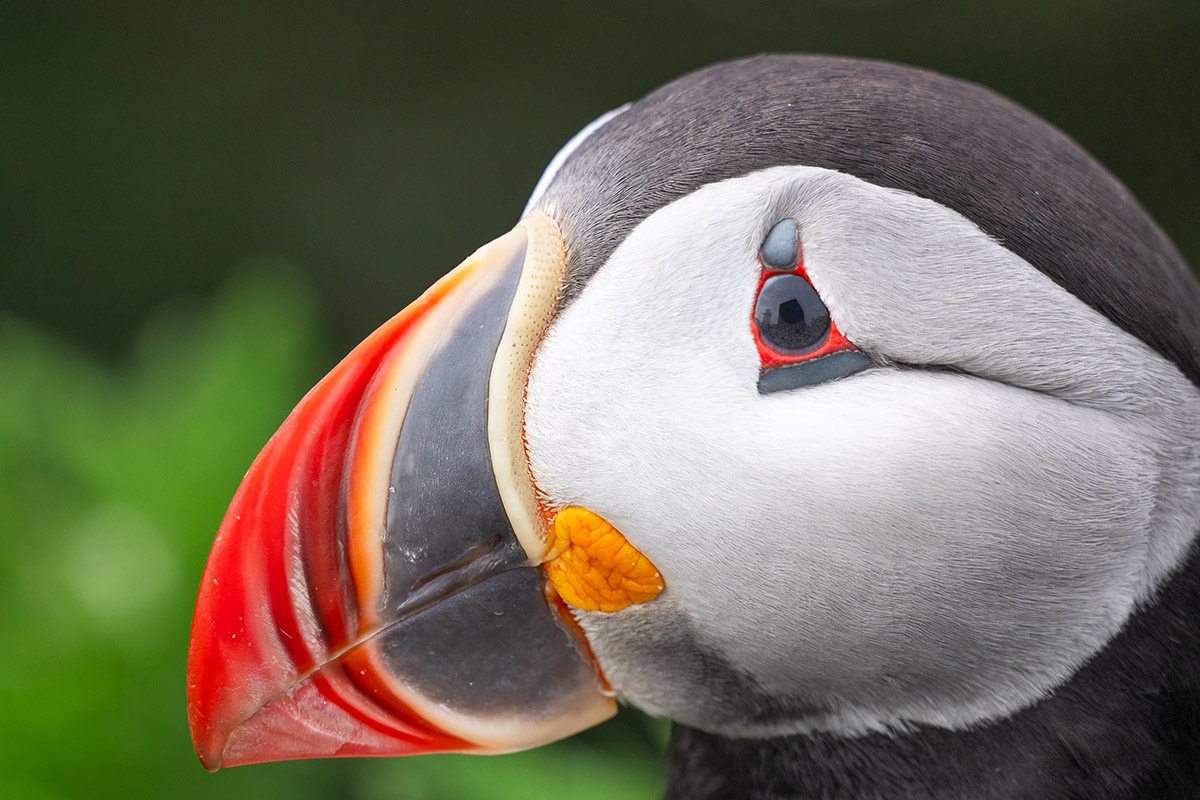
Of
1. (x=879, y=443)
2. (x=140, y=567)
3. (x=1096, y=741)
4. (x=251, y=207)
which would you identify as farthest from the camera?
(x=251, y=207)

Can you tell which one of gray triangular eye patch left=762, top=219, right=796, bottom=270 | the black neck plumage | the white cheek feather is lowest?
the black neck plumage

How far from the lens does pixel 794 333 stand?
4.15 ft

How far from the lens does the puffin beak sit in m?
1.36

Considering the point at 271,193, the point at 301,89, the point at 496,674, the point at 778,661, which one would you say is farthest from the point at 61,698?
the point at 301,89

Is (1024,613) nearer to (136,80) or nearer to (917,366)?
(917,366)

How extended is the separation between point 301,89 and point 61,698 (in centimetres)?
349

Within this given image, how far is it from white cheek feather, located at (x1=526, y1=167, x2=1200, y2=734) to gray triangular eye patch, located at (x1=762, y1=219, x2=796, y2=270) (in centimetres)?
1

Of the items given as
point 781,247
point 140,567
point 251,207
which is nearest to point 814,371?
point 781,247

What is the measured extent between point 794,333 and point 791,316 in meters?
0.02

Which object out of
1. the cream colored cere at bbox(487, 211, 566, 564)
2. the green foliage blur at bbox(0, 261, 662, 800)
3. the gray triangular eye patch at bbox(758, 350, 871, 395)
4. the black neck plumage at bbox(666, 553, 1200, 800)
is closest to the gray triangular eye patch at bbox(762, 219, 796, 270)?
the gray triangular eye patch at bbox(758, 350, 871, 395)

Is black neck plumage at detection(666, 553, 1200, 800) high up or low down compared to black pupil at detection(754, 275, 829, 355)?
down

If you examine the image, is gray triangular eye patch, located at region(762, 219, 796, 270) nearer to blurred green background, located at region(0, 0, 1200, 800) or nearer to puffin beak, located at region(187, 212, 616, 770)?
puffin beak, located at region(187, 212, 616, 770)

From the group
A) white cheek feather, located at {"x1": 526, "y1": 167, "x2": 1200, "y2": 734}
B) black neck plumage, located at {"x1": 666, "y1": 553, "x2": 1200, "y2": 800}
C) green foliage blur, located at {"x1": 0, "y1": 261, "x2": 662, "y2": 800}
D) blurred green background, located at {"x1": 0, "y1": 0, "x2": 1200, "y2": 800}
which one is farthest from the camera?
blurred green background, located at {"x1": 0, "y1": 0, "x2": 1200, "y2": 800}

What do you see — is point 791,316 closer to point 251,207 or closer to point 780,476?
point 780,476
